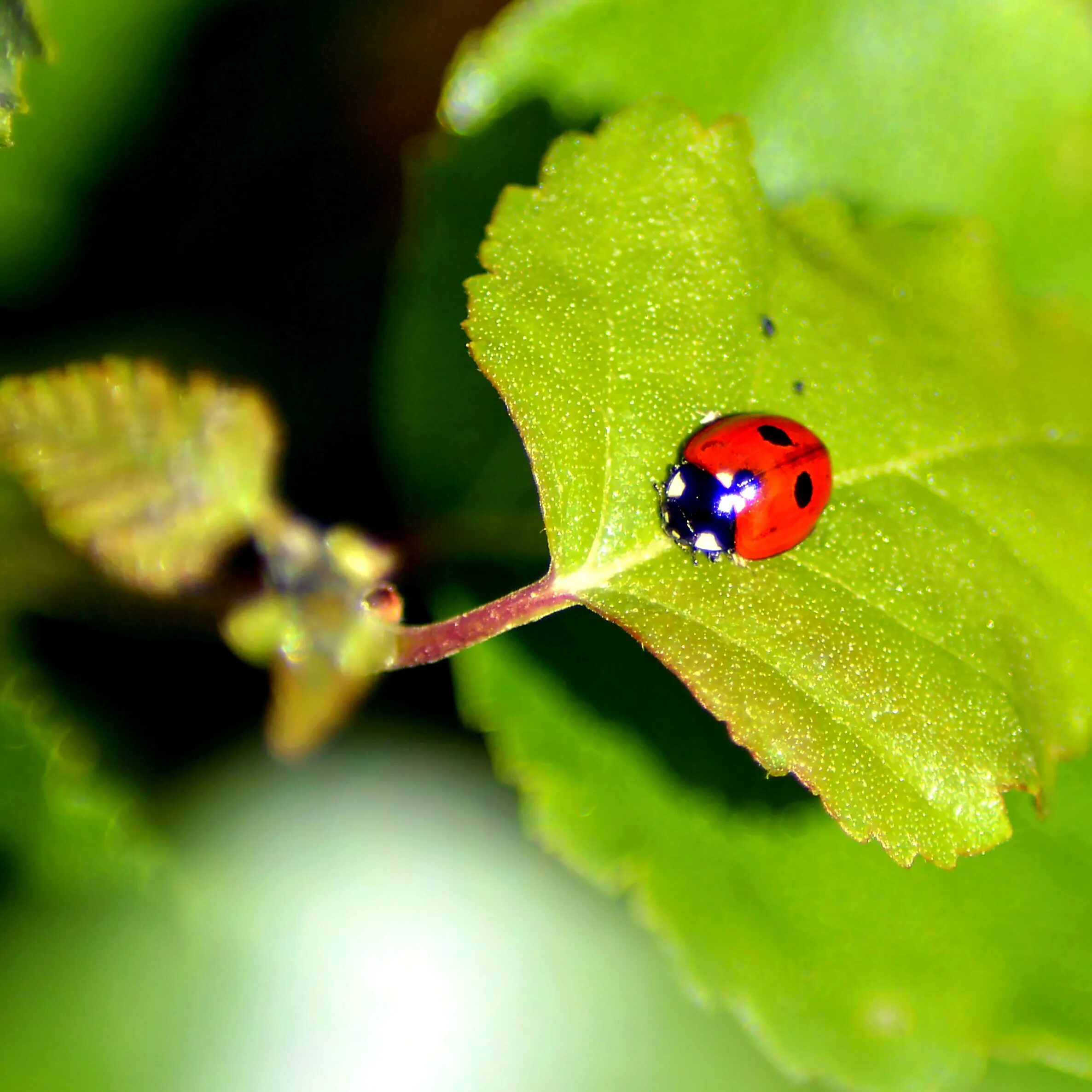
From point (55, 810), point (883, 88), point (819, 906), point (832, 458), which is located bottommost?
point (55, 810)

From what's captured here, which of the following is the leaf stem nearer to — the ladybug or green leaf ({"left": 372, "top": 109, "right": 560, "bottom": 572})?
the ladybug

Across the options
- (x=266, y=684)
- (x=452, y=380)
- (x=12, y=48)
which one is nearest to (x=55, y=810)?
(x=266, y=684)

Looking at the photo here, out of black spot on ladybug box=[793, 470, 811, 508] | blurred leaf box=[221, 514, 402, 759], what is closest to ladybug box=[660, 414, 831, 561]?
black spot on ladybug box=[793, 470, 811, 508]

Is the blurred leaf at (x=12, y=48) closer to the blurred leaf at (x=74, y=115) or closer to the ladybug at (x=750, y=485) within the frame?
the ladybug at (x=750, y=485)

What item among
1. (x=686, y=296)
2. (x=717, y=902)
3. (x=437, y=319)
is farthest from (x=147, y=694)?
(x=686, y=296)

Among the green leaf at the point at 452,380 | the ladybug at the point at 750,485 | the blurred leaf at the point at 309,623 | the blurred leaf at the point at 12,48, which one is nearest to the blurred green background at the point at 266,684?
the green leaf at the point at 452,380

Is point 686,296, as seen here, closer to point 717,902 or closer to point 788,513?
point 788,513

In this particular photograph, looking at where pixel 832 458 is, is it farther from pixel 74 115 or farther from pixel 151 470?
pixel 74 115
